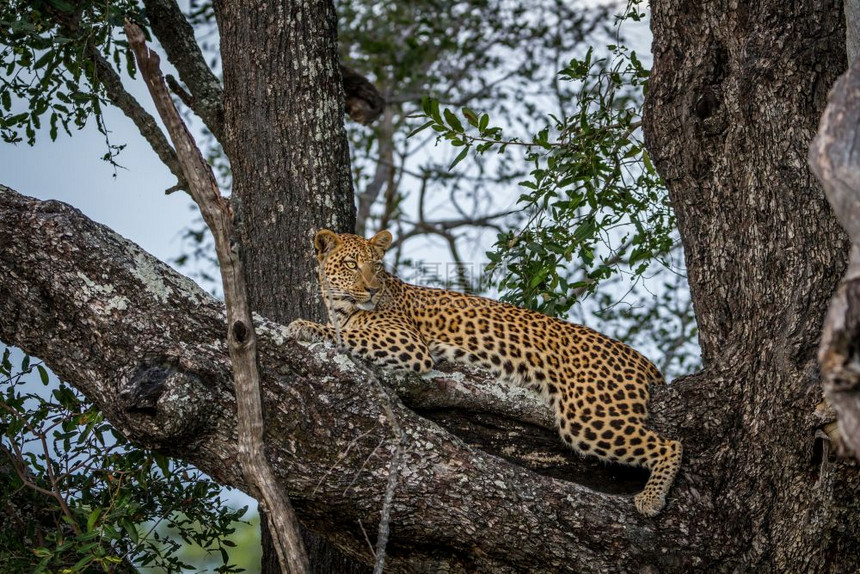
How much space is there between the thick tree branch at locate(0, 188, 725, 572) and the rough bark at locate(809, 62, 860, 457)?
2.80 m

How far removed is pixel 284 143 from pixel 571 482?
2889 mm

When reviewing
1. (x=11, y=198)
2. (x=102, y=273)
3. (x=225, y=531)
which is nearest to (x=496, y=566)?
(x=225, y=531)

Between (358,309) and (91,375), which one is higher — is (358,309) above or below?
above

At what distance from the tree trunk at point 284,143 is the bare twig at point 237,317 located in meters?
2.72

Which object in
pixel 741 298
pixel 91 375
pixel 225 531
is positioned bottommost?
pixel 225 531

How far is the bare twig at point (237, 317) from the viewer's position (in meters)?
3.56

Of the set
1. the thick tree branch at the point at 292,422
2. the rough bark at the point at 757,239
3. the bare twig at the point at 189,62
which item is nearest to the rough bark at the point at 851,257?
the rough bark at the point at 757,239

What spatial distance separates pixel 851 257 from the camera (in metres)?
2.62

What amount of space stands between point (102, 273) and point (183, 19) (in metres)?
3.46

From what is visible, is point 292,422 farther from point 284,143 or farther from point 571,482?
point 284,143

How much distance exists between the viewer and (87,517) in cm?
583

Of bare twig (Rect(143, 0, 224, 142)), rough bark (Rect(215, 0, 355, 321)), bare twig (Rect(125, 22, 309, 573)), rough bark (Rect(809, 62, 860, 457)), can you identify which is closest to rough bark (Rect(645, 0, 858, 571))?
rough bark (Rect(215, 0, 355, 321))

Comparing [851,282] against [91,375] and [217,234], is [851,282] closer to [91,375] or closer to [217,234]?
[217,234]

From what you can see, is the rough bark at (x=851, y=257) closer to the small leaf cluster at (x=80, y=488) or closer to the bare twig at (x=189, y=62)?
the small leaf cluster at (x=80, y=488)
